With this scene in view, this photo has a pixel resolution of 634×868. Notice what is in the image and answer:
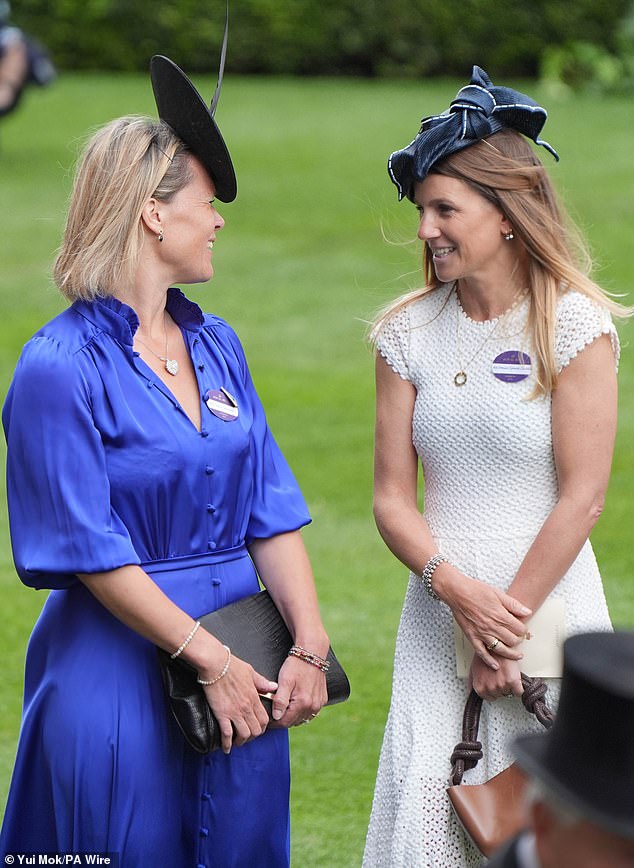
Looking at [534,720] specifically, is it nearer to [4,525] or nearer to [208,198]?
[208,198]

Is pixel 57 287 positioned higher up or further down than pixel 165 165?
further down

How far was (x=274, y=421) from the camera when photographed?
34.1 feet

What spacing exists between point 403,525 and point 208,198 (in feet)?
3.22

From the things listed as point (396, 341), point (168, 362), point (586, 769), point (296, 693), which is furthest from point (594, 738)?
point (396, 341)

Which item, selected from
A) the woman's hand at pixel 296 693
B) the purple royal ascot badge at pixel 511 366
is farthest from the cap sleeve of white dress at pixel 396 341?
the woman's hand at pixel 296 693

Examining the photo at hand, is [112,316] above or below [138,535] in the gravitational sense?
above

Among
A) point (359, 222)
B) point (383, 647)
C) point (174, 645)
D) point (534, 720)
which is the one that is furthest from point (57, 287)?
point (359, 222)

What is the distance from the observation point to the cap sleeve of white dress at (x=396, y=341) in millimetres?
3945

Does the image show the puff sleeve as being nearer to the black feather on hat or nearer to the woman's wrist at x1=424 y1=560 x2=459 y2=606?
the black feather on hat

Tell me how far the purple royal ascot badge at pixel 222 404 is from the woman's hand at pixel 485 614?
0.67 meters

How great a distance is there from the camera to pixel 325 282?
14133 mm

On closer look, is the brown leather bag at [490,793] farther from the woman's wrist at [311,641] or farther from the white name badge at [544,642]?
the woman's wrist at [311,641]

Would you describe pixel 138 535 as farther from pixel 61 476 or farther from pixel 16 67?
pixel 16 67

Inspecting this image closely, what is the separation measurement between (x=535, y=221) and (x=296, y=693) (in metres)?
1.33
